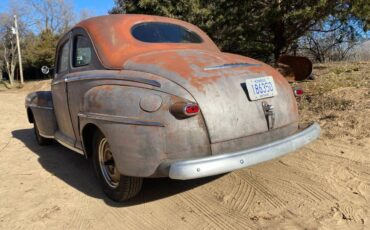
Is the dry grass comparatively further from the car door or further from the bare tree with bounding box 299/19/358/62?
the bare tree with bounding box 299/19/358/62

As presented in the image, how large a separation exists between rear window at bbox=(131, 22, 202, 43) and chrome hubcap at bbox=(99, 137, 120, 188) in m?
1.28

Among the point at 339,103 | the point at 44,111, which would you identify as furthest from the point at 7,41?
the point at 339,103

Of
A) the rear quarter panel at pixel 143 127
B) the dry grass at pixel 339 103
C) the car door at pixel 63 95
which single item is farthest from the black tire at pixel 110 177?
the dry grass at pixel 339 103

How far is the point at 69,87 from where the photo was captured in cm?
486

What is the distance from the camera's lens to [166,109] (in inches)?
134

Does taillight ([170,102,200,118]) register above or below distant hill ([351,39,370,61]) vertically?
above

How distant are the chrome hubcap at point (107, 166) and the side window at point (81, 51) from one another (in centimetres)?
105

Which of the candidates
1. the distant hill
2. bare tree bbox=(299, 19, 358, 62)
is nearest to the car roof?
bare tree bbox=(299, 19, 358, 62)

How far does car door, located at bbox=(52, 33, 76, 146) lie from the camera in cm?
498

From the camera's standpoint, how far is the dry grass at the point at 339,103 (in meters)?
5.66

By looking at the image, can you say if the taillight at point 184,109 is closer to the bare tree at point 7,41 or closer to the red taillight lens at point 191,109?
the red taillight lens at point 191,109

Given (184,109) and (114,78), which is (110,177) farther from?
(184,109)

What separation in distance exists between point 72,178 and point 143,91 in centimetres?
207

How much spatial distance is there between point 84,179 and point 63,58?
5.60ft
